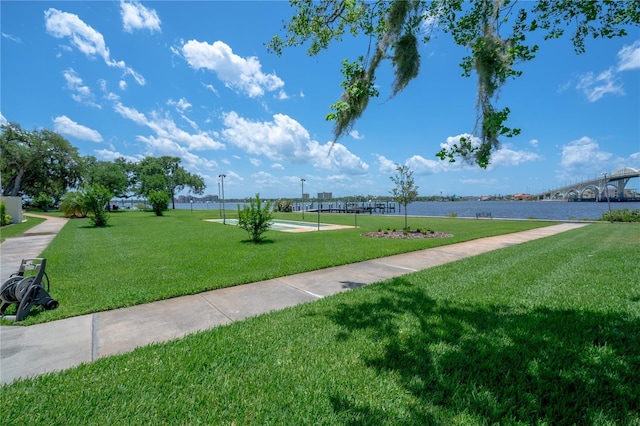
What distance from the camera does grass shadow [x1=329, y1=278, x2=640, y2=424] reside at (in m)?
2.15

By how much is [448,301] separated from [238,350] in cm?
305

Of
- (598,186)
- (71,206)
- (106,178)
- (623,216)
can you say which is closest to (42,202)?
(106,178)

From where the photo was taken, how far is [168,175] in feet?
199

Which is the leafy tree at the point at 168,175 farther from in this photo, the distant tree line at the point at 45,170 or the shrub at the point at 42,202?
the shrub at the point at 42,202

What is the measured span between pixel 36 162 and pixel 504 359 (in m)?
51.8

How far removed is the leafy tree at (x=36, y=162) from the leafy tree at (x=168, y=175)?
34.6ft

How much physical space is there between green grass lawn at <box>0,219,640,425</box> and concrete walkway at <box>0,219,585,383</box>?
0.35m

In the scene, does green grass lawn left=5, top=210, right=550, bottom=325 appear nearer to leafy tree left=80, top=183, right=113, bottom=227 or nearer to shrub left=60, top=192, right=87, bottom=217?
leafy tree left=80, top=183, right=113, bottom=227

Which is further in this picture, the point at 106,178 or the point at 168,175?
the point at 168,175

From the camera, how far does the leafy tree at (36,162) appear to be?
3512cm

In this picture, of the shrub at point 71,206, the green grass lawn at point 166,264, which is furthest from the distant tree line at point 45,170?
the green grass lawn at point 166,264

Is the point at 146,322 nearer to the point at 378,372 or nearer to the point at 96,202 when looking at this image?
the point at 378,372

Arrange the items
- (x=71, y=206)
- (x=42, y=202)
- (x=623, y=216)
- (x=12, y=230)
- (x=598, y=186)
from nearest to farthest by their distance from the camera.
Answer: (x=12, y=230)
(x=623, y=216)
(x=71, y=206)
(x=42, y=202)
(x=598, y=186)

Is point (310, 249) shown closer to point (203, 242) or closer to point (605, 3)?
point (203, 242)
